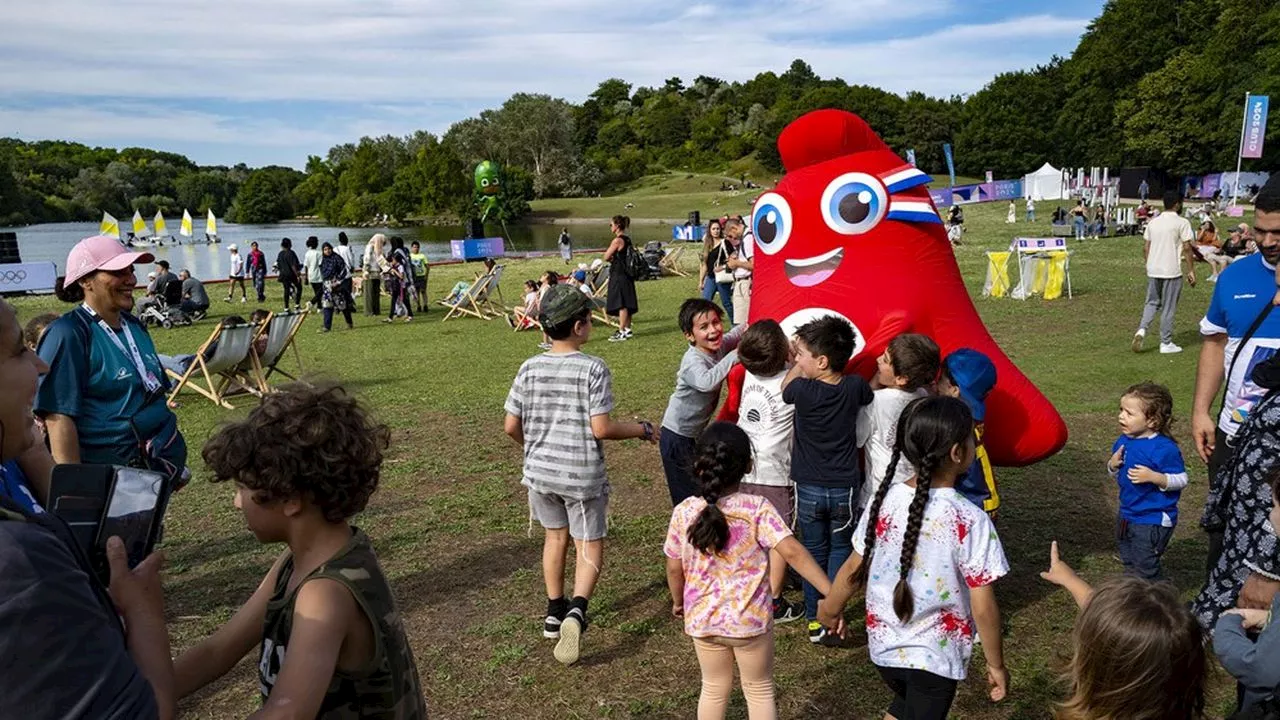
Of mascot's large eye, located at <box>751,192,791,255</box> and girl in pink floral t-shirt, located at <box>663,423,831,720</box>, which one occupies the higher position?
mascot's large eye, located at <box>751,192,791,255</box>

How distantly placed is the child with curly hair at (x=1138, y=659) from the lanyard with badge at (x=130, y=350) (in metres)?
3.77

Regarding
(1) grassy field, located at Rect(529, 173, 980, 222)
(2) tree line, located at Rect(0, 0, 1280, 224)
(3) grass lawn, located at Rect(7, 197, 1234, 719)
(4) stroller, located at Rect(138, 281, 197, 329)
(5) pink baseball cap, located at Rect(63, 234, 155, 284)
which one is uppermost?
(2) tree line, located at Rect(0, 0, 1280, 224)

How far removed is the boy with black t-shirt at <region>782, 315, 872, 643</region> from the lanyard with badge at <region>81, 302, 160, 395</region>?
288 cm

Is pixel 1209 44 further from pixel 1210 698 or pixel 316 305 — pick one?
pixel 1210 698

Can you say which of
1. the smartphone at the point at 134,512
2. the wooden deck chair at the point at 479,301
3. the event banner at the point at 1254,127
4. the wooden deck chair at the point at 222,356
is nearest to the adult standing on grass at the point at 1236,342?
the smartphone at the point at 134,512

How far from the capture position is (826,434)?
12.8 feet

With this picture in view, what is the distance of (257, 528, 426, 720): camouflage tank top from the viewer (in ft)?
Result: 5.55

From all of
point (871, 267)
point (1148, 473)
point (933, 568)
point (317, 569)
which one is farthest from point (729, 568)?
point (871, 267)

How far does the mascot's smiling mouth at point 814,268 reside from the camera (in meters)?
4.82

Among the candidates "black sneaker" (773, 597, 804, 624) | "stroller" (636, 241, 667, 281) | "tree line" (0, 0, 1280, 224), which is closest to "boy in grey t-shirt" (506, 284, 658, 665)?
"black sneaker" (773, 597, 804, 624)

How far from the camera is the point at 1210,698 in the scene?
3.48 m

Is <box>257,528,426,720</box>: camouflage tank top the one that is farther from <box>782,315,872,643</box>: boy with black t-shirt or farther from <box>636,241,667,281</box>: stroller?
<box>636,241,667,281</box>: stroller

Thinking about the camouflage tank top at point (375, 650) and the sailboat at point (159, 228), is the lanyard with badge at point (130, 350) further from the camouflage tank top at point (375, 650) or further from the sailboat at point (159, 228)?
the sailboat at point (159, 228)

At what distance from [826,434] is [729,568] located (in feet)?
3.87
